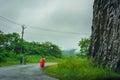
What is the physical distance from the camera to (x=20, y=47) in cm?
8206

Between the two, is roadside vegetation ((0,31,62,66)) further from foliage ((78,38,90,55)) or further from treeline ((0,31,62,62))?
foliage ((78,38,90,55))

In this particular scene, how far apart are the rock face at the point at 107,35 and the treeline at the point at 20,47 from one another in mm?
35479

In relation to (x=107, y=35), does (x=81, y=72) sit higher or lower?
lower

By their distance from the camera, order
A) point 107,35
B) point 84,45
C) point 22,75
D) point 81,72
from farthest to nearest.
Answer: point 84,45, point 107,35, point 22,75, point 81,72

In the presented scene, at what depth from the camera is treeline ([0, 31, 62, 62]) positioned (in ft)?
239

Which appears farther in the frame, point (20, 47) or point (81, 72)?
point (20, 47)

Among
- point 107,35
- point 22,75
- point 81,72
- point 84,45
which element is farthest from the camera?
point 84,45

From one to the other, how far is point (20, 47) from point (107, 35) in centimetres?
5499

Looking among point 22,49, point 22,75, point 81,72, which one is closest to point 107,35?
point 81,72

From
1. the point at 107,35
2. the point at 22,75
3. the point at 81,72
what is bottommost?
the point at 22,75

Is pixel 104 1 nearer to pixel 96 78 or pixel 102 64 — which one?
pixel 102 64

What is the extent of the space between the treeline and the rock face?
3548 centimetres

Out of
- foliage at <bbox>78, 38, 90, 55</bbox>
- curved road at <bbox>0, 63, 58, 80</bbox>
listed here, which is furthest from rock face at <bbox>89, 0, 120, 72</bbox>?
foliage at <bbox>78, 38, 90, 55</bbox>

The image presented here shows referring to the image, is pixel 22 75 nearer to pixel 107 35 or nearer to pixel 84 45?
pixel 107 35
